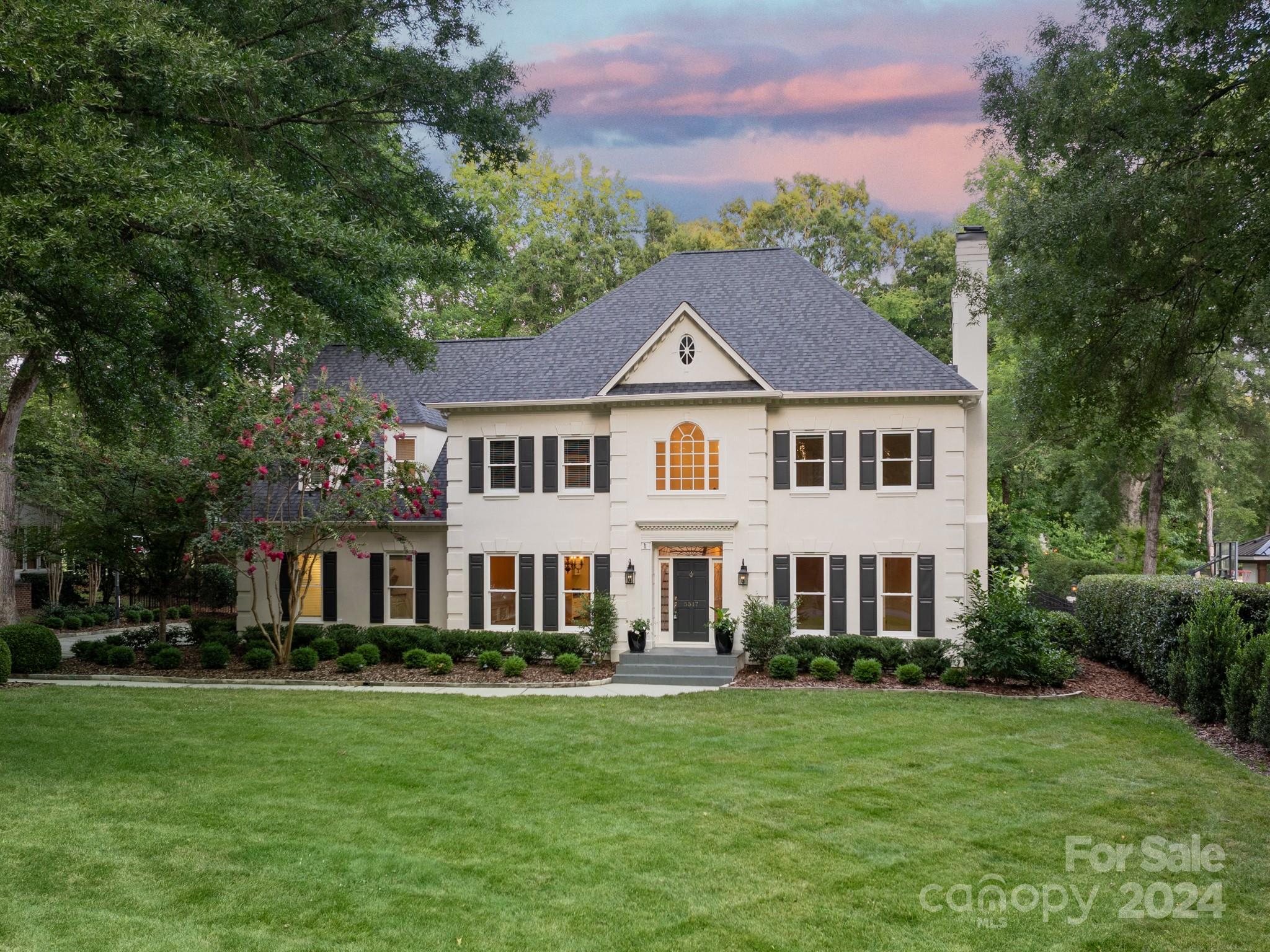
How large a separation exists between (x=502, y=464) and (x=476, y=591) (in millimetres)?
3151

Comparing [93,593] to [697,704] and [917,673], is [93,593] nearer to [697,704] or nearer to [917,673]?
[697,704]

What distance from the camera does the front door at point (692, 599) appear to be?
70.4ft

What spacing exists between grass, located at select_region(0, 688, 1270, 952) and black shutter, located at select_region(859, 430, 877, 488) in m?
6.68

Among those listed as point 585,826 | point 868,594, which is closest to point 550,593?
point 868,594

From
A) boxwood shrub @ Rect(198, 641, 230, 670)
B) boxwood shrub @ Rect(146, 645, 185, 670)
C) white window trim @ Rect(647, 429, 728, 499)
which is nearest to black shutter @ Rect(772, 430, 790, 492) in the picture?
white window trim @ Rect(647, 429, 728, 499)

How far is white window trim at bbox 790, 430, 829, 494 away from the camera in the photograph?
21125 mm

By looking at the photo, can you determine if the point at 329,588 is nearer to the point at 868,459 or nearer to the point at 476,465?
the point at 476,465

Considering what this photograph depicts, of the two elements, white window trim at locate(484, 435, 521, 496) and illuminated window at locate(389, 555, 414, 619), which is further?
illuminated window at locate(389, 555, 414, 619)

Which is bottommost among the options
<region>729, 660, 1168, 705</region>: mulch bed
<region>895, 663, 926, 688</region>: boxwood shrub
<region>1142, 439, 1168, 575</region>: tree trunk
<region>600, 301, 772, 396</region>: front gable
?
<region>729, 660, 1168, 705</region>: mulch bed

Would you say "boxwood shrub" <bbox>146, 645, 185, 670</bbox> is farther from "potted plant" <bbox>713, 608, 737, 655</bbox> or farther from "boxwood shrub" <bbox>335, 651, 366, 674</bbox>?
"potted plant" <bbox>713, 608, 737, 655</bbox>

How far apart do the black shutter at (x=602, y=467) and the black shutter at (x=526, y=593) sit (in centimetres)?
241

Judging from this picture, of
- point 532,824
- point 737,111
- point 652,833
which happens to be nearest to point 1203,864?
point 652,833

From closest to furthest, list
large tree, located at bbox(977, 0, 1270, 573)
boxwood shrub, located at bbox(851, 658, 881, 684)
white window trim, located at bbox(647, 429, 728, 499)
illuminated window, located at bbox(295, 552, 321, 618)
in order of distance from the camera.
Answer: large tree, located at bbox(977, 0, 1270, 573), boxwood shrub, located at bbox(851, 658, 881, 684), white window trim, located at bbox(647, 429, 728, 499), illuminated window, located at bbox(295, 552, 321, 618)

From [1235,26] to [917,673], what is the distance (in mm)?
12261
